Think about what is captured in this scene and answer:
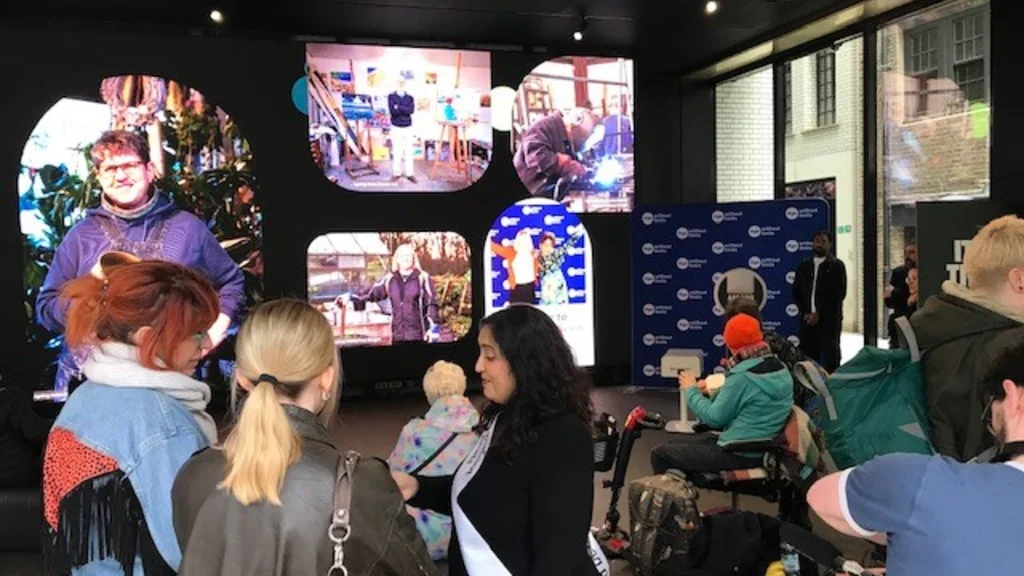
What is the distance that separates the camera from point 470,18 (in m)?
7.88

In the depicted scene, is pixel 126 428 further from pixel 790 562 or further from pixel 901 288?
pixel 901 288

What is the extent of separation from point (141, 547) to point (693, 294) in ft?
24.2

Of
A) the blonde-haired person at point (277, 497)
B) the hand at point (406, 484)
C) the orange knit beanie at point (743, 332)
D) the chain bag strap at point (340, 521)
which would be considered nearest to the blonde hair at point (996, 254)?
the orange knit beanie at point (743, 332)

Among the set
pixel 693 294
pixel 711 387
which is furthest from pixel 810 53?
pixel 711 387

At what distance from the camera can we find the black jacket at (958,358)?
95.4 inches

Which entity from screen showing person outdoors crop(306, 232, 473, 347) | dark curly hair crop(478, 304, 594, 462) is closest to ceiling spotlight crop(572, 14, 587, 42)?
screen showing person outdoors crop(306, 232, 473, 347)

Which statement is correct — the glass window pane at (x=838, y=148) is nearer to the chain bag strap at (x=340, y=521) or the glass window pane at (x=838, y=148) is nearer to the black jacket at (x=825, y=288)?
the black jacket at (x=825, y=288)

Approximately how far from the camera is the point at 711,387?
4.41m

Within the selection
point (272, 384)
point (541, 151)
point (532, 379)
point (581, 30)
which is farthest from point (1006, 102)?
point (272, 384)

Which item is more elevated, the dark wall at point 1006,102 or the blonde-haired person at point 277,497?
the dark wall at point 1006,102

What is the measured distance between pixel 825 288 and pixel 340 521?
7068mm

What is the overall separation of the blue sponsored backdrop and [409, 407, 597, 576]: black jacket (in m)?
6.53

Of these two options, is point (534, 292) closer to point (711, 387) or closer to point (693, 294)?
point (693, 294)

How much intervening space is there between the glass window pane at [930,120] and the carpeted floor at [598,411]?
2.52m
